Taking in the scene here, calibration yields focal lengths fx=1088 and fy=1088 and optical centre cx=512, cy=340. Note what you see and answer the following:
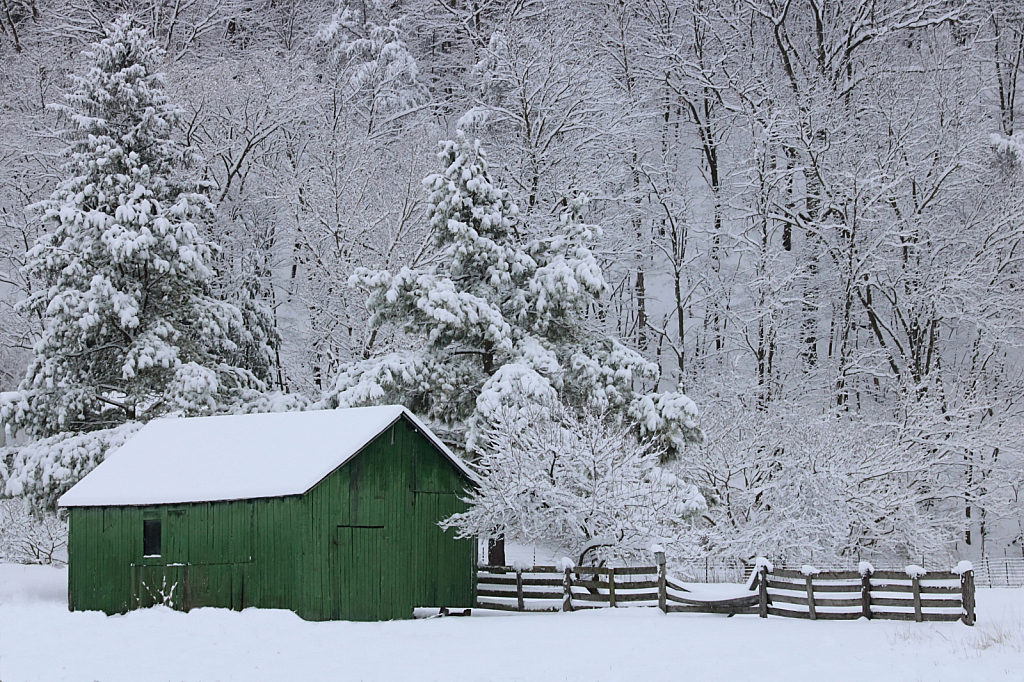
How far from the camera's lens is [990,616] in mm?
18891

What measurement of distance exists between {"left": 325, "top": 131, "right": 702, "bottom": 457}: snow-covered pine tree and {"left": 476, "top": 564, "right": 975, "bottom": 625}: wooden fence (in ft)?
11.4

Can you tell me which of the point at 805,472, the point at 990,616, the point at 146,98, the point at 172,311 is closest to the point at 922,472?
the point at 805,472

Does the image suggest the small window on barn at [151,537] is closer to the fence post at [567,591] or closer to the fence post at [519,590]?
the fence post at [519,590]

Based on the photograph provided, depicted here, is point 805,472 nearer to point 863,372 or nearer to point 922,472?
point 922,472

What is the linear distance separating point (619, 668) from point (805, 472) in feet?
47.4

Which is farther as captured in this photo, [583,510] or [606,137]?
[606,137]

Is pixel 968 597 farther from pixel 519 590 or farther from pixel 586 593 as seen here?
pixel 519 590

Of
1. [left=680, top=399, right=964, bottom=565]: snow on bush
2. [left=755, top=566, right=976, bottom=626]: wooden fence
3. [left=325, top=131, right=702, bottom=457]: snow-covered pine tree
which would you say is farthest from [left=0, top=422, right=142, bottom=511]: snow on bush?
[left=755, top=566, right=976, bottom=626]: wooden fence

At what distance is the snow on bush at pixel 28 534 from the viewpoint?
29172mm

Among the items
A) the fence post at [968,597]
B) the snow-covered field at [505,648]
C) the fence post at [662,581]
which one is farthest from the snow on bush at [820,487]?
the fence post at [968,597]

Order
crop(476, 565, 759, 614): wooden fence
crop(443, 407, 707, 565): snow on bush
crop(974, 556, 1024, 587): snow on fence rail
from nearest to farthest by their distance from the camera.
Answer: crop(476, 565, 759, 614): wooden fence < crop(443, 407, 707, 565): snow on bush < crop(974, 556, 1024, 587): snow on fence rail

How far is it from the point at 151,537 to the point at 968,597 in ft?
47.7

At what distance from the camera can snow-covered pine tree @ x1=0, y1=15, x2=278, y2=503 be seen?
27.7m

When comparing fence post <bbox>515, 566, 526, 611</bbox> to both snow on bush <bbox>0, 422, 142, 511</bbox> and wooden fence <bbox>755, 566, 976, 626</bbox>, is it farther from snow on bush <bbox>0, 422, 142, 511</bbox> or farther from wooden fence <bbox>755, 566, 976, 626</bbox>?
snow on bush <bbox>0, 422, 142, 511</bbox>
